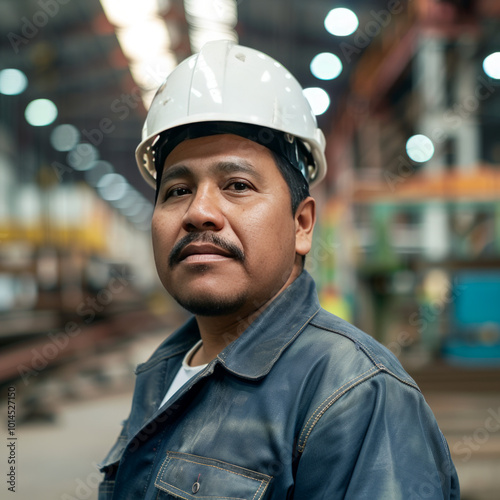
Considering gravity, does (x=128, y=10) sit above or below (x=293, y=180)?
above

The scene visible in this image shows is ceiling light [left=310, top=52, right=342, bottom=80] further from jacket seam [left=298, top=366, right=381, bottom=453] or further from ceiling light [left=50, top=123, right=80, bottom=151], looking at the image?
jacket seam [left=298, top=366, right=381, bottom=453]

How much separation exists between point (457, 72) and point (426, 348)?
581 cm

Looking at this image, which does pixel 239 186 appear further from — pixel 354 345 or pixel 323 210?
pixel 323 210

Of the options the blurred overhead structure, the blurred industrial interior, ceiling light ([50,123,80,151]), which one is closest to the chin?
the blurred industrial interior

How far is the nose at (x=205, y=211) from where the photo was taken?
3.94ft

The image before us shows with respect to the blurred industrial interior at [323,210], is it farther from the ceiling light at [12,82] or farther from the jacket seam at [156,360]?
the jacket seam at [156,360]

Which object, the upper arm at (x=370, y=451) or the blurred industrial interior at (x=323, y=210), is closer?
the upper arm at (x=370, y=451)

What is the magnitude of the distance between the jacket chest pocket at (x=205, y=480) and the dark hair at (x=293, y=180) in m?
0.61

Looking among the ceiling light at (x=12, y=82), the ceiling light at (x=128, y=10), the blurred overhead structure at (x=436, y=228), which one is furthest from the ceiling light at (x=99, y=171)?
the blurred overhead structure at (x=436, y=228)

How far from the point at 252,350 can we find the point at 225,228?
0.92ft

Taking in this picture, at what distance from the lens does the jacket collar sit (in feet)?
3.70

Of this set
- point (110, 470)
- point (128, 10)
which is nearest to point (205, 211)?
point (110, 470)

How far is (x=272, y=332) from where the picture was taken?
120 cm

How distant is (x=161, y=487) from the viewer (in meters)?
1.11
